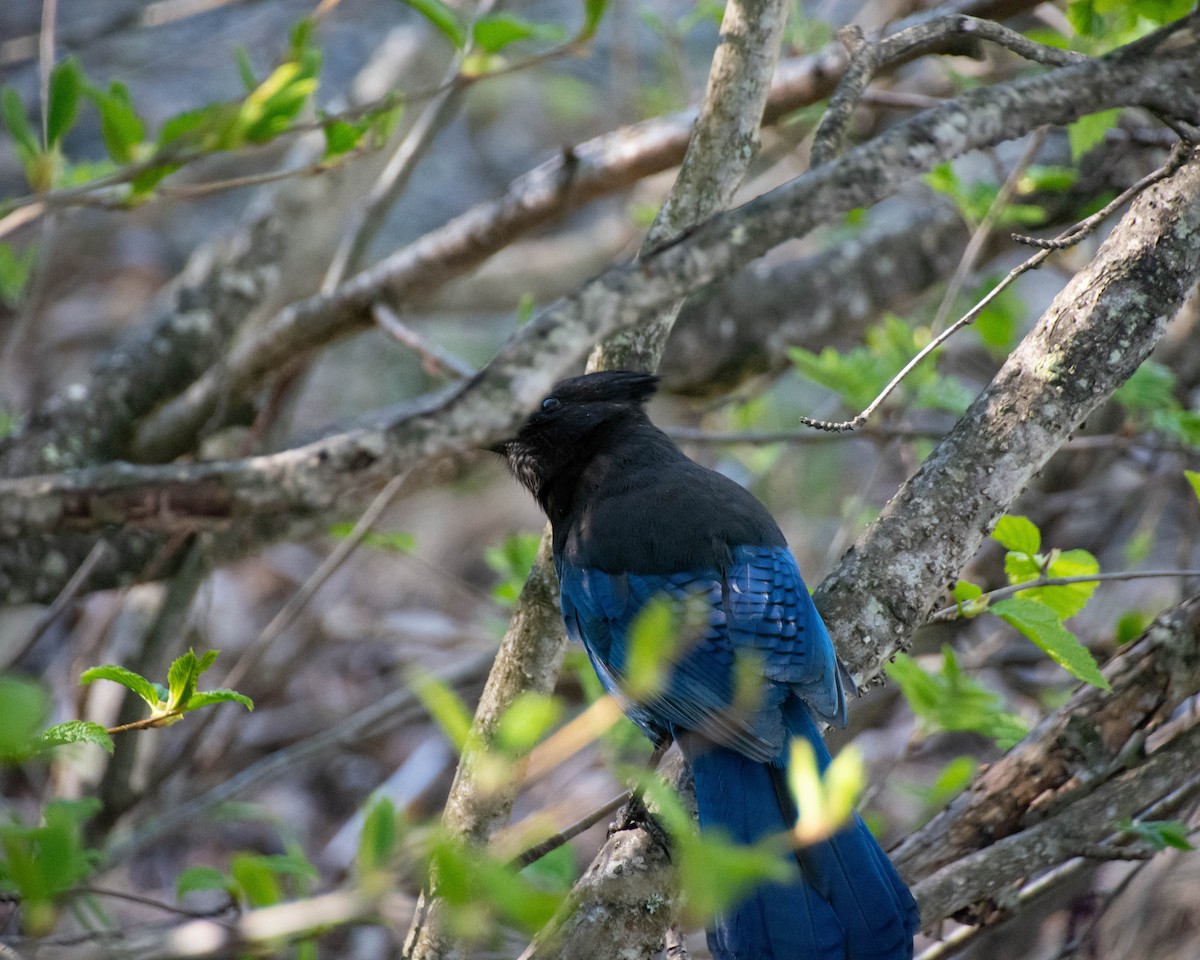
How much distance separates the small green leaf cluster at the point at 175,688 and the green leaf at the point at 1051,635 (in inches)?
41.9

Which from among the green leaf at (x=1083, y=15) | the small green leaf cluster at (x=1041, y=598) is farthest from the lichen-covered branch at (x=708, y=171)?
the small green leaf cluster at (x=1041, y=598)

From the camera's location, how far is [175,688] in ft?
4.74

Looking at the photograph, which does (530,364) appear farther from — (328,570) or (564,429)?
(328,570)

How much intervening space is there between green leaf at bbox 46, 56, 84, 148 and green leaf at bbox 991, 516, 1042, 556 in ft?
5.21

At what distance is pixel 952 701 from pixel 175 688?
4.77 feet

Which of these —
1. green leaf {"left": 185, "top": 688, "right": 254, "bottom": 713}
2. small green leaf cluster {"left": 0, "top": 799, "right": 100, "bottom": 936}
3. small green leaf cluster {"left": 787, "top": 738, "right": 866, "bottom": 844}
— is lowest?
green leaf {"left": 185, "top": 688, "right": 254, "bottom": 713}

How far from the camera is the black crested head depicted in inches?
97.7

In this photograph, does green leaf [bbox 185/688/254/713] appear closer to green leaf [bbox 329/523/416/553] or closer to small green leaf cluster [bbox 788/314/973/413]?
green leaf [bbox 329/523/416/553]

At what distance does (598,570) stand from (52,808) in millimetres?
1007

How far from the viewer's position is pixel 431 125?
3.36m

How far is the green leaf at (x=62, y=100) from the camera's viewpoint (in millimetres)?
1831

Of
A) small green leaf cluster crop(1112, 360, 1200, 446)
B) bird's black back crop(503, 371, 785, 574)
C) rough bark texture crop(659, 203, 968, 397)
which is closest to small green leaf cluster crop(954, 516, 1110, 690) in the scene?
bird's black back crop(503, 371, 785, 574)

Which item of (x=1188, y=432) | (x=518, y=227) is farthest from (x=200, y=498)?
(x=1188, y=432)

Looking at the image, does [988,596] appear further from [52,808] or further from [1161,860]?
[52,808]
